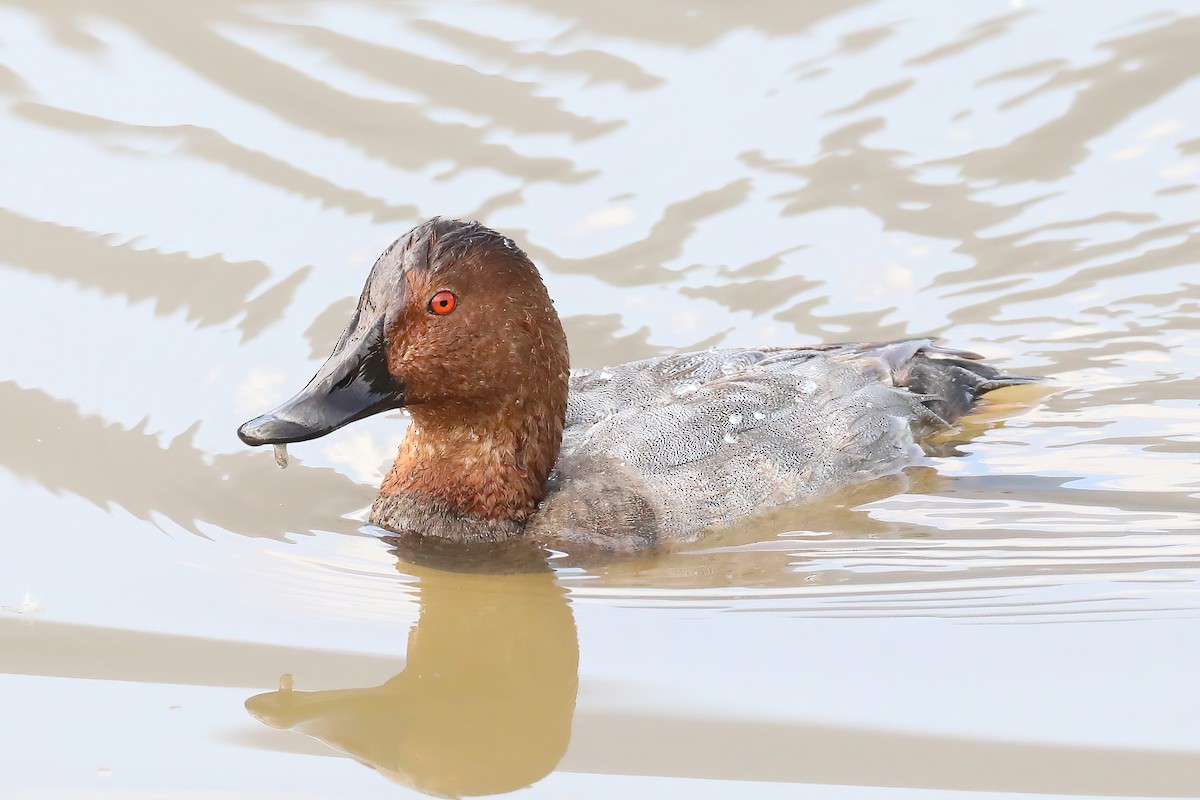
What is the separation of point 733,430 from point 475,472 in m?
1.09

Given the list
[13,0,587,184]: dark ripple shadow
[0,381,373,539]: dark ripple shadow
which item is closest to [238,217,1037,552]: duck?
[0,381,373,539]: dark ripple shadow

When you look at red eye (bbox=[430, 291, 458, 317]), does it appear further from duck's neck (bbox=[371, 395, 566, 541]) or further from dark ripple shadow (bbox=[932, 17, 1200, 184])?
dark ripple shadow (bbox=[932, 17, 1200, 184])

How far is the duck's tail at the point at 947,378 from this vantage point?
289 inches

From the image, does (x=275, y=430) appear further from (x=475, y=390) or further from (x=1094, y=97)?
Result: (x=1094, y=97)

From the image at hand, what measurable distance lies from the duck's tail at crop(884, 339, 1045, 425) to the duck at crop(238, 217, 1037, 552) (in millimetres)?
507

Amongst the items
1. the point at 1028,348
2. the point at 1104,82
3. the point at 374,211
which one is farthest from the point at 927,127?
the point at 374,211

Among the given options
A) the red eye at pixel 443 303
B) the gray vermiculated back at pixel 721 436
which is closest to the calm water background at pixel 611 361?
the gray vermiculated back at pixel 721 436

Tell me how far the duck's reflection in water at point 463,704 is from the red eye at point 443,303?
111 centimetres

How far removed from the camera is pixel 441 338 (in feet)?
19.6

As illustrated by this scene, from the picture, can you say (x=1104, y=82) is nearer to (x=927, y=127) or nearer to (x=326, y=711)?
(x=927, y=127)

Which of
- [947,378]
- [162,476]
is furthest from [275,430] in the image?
[947,378]

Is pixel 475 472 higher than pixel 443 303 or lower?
lower

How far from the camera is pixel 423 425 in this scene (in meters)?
6.26

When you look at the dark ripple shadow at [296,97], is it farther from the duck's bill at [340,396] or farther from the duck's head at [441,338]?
the duck's bill at [340,396]
